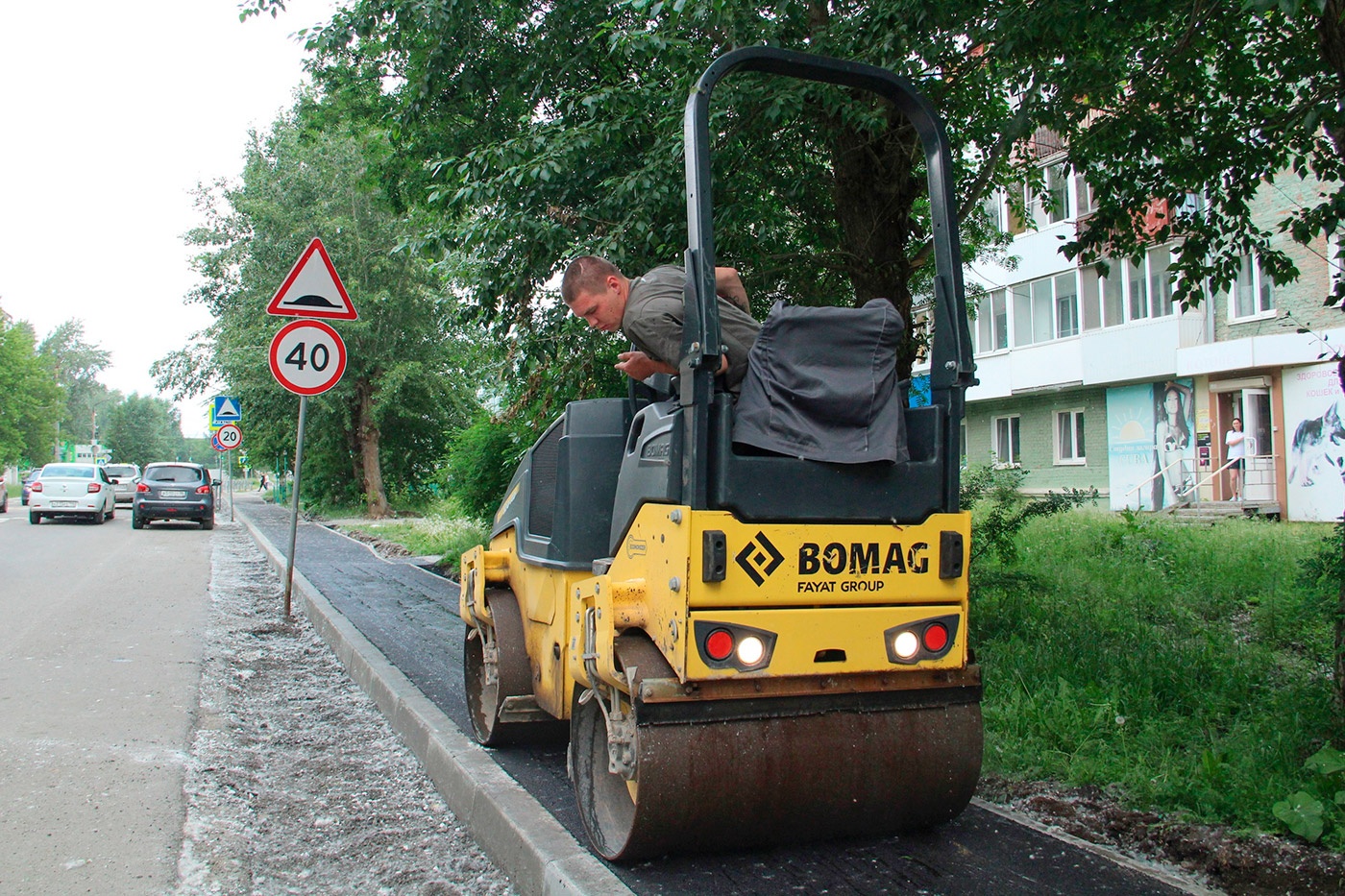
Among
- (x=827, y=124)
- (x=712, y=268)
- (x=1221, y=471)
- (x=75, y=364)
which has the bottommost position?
(x=1221, y=471)

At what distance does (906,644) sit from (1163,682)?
2.98 meters

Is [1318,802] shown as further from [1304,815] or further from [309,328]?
[309,328]

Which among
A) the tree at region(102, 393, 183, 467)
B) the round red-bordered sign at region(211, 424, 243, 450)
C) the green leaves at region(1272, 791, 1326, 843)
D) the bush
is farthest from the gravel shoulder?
the tree at region(102, 393, 183, 467)

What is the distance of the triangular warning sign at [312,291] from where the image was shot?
9.20 metres

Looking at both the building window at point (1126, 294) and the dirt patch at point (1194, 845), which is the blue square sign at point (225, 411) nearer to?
the building window at point (1126, 294)

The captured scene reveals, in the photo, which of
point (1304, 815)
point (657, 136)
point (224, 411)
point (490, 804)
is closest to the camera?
point (1304, 815)

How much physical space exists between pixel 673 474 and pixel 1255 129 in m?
6.24

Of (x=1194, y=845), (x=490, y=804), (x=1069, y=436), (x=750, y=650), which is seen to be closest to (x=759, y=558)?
(x=750, y=650)

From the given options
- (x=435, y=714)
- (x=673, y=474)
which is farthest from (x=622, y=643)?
(x=435, y=714)

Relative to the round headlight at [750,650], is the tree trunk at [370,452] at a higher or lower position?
higher

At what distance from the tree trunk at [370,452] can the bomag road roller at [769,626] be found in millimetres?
27273

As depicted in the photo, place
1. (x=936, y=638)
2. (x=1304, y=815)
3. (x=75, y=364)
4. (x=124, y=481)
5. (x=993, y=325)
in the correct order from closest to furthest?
(x=936, y=638), (x=1304, y=815), (x=993, y=325), (x=124, y=481), (x=75, y=364)

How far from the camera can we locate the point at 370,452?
30797 mm

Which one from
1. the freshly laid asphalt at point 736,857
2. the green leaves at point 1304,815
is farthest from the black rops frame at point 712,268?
the green leaves at point 1304,815
